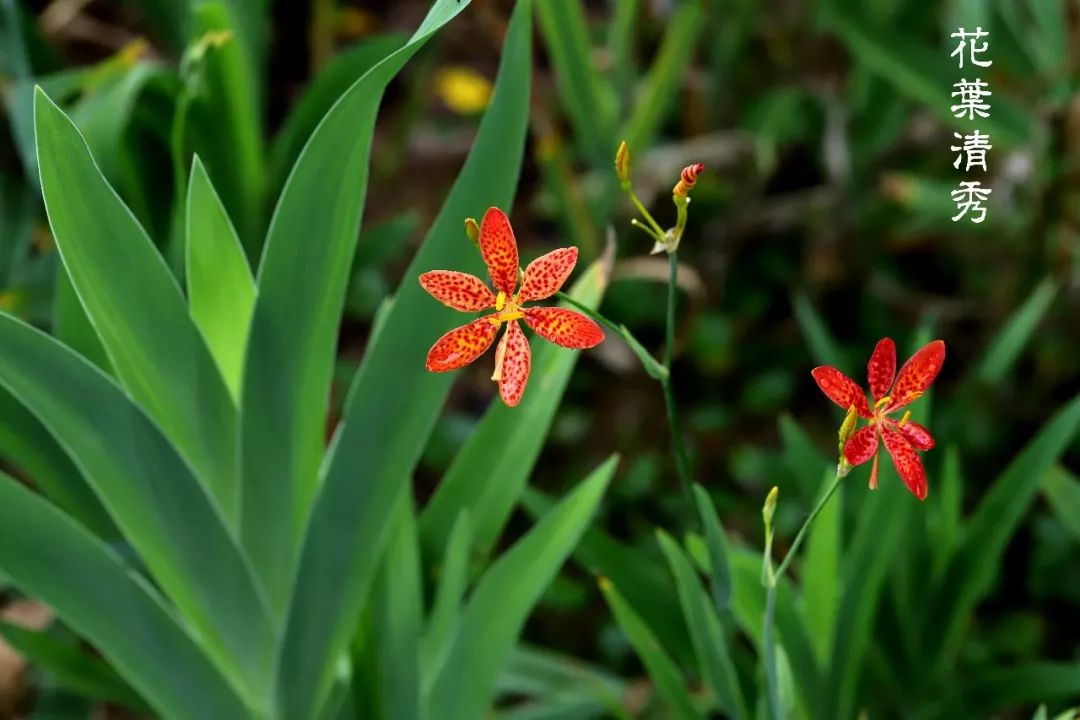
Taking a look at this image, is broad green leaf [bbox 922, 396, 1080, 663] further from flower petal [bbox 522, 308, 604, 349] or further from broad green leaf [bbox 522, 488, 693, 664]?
flower petal [bbox 522, 308, 604, 349]

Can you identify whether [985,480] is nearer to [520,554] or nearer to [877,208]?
[877,208]

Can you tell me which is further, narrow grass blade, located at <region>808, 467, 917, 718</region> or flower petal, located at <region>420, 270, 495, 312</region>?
narrow grass blade, located at <region>808, 467, 917, 718</region>

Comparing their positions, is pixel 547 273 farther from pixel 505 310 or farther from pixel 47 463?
pixel 47 463

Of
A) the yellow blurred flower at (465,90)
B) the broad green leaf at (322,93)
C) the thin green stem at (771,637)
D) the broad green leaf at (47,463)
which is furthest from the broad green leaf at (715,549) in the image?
the yellow blurred flower at (465,90)

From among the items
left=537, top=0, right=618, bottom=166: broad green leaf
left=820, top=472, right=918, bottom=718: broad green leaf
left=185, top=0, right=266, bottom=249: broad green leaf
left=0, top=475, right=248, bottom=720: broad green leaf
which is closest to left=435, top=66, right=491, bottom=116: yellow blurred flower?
left=537, top=0, right=618, bottom=166: broad green leaf

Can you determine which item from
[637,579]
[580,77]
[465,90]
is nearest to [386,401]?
[637,579]
